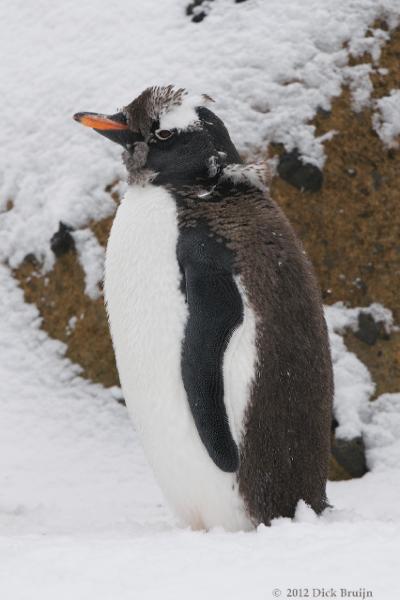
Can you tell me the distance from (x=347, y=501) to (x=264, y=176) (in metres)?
1.64

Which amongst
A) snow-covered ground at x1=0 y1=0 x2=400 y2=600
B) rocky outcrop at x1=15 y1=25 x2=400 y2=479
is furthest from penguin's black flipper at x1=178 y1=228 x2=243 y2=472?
rocky outcrop at x1=15 y1=25 x2=400 y2=479

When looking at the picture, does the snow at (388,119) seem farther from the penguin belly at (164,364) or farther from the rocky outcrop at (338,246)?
the penguin belly at (164,364)

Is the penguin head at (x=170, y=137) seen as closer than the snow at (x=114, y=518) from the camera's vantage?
No

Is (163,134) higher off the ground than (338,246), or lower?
higher

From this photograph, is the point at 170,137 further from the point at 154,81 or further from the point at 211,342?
the point at 154,81

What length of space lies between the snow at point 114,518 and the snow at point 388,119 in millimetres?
979

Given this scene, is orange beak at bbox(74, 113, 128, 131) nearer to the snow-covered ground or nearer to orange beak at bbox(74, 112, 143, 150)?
orange beak at bbox(74, 112, 143, 150)

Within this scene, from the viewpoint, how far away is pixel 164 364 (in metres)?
2.48

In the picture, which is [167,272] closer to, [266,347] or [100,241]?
[266,347]

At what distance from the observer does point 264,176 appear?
8.65 feet

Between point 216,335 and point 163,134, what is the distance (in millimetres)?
729

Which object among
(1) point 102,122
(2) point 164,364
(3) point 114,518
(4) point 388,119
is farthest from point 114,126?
(4) point 388,119

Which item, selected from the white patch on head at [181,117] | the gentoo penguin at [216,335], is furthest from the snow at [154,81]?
the gentoo penguin at [216,335]

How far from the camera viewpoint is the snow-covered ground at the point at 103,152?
3.70 metres
